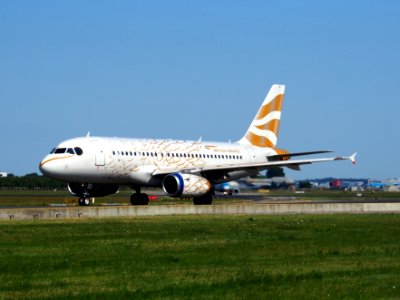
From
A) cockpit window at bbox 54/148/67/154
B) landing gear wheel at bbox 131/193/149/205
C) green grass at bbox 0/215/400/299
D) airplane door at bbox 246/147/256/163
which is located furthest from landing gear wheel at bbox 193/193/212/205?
green grass at bbox 0/215/400/299

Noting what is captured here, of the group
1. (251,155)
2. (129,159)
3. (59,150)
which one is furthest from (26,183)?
(59,150)

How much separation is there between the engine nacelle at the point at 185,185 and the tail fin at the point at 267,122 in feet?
40.6

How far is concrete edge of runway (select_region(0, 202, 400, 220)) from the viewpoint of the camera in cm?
4109

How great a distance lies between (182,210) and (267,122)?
24496 mm

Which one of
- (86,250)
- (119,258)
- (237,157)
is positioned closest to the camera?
(119,258)

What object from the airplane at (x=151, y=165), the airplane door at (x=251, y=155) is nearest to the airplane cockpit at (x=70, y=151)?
the airplane at (x=151, y=165)

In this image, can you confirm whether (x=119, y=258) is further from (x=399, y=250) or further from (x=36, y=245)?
(x=399, y=250)

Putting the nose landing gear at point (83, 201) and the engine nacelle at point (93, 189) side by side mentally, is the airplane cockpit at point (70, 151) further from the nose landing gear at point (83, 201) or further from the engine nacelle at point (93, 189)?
the engine nacelle at point (93, 189)

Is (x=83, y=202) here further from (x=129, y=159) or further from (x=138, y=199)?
(x=138, y=199)

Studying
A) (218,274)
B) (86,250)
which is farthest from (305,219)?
(218,274)

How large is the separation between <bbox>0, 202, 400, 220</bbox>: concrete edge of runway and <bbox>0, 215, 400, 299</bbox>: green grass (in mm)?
4412

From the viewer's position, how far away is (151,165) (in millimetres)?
58062

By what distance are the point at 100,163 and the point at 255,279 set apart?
36232 millimetres

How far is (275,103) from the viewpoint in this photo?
231 ft
